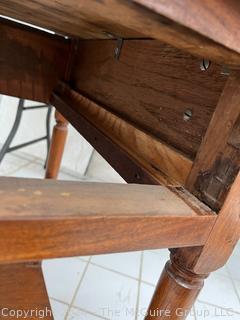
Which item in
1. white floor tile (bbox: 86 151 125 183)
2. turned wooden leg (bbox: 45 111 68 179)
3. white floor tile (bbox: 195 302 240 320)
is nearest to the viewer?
white floor tile (bbox: 195 302 240 320)

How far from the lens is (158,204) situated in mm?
312

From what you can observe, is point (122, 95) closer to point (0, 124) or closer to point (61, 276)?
point (61, 276)

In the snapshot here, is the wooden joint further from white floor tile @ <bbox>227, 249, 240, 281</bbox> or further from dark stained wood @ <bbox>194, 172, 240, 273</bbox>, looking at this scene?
white floor tile @ <bbox>227, 249, 240, 281</bbox>

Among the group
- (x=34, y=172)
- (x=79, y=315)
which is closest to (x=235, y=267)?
(x=79, y=315)

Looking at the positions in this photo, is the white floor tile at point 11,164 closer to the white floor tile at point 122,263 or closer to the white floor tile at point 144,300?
the white floor tile at point 122,263

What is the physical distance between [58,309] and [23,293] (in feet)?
1.41

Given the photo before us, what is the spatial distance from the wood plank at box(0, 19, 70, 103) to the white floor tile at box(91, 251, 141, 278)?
0.70 metres

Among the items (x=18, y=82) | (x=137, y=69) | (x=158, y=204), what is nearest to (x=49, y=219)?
(x=158, y=204)

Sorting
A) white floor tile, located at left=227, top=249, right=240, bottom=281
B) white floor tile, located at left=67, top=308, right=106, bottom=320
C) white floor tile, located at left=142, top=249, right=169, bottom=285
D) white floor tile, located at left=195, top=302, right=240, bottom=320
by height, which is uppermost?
white floor tile, located at left=195, top=302, right=240, bottom=320

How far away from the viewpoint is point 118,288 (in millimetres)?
1081

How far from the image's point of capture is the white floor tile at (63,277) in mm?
997

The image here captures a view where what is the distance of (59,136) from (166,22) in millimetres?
1149

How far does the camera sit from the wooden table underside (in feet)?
0.75

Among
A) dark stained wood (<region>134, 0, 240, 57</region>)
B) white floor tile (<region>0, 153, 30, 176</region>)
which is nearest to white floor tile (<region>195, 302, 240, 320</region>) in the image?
dark stained wood (<region>134, 0, 240, 57</region>)
